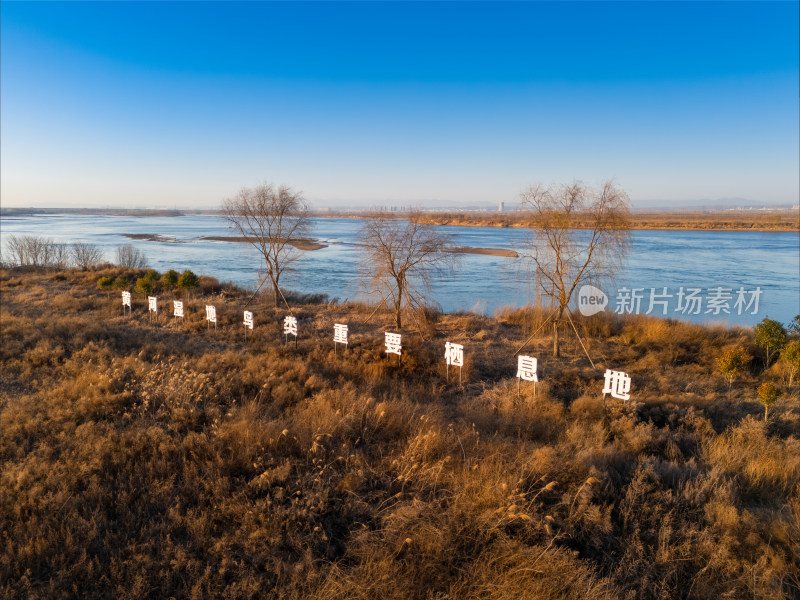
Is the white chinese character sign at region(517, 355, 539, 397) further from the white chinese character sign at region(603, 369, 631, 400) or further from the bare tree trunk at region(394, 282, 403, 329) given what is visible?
the bare tree trunk at region(394, 282, 403, 329)

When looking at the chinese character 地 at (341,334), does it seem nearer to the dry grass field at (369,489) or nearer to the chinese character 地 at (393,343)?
the chinese character 地 at (393,343)

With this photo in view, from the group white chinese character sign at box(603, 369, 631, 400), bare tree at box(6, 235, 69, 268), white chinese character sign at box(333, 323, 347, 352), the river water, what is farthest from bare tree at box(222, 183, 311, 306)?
bare tree at box(6, 235, 69, 268)

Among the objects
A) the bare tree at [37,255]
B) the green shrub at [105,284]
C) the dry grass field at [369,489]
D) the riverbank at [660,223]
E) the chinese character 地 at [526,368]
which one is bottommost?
the dry grass field at [369,489]

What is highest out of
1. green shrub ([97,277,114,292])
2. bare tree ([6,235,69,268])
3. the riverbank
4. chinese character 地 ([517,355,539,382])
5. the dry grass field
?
the riverbank

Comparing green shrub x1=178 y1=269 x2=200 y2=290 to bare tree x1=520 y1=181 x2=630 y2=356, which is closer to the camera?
bare tree x1=520 y1=181 x2=630 y2=356

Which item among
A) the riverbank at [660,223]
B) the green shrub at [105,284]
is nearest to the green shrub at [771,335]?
the riverbank at [660,223]
